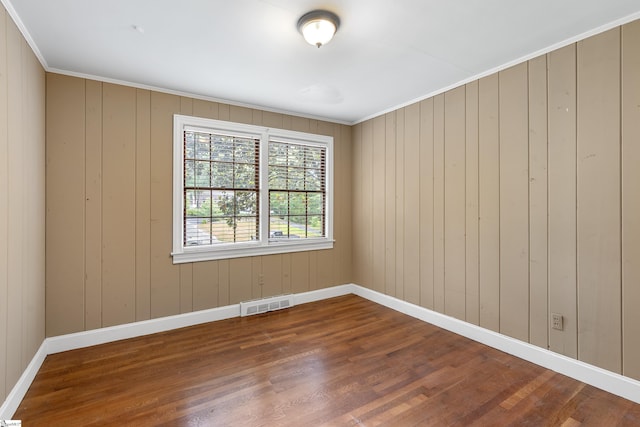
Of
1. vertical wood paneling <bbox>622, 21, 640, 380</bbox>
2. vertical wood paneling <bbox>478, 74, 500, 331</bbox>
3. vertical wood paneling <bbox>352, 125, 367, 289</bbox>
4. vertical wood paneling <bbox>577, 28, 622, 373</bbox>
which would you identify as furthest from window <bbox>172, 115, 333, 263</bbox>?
vertical wood paneling <bbox>622, 21, 640, 380</bbox>

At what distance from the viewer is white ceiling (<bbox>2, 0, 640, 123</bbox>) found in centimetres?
196

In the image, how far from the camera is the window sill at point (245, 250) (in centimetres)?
342

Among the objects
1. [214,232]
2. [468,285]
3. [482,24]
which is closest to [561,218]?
[468,285]

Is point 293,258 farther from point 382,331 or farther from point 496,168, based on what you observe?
point 496,168

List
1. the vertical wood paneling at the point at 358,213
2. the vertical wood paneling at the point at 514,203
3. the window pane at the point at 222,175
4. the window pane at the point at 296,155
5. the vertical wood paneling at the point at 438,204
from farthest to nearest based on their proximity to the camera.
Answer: the vertical wood paneling at the point at 358,213 → the window pane at the point at 296,155 → the window pane at the point at 222,175 → the vertical wood paneling at the point at 438,204 → the vertical wood paneling at the point at 514,203

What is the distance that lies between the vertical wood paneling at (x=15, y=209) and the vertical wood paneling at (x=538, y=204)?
3910 mm

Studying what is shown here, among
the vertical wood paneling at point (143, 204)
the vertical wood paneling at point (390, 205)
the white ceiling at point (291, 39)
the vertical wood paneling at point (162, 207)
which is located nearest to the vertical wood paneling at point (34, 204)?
the white ceiling at point (291, 39)

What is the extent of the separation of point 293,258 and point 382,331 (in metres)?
1.54

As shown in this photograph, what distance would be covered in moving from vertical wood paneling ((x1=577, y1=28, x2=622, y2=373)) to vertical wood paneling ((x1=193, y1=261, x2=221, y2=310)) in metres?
3.52

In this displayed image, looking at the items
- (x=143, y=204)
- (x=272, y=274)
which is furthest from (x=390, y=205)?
(x=143, y=204)

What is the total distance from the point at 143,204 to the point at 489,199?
3.56 m

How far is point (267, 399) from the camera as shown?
2113 millimetres

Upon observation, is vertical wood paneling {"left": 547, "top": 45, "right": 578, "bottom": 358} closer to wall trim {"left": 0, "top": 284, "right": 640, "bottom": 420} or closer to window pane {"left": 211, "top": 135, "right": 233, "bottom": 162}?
wall trim {"left": 0, "top": 284, "right": 640, "bottom": 420}

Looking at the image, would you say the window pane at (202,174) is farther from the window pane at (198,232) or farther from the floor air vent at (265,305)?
the floor air vent at (265,305)
